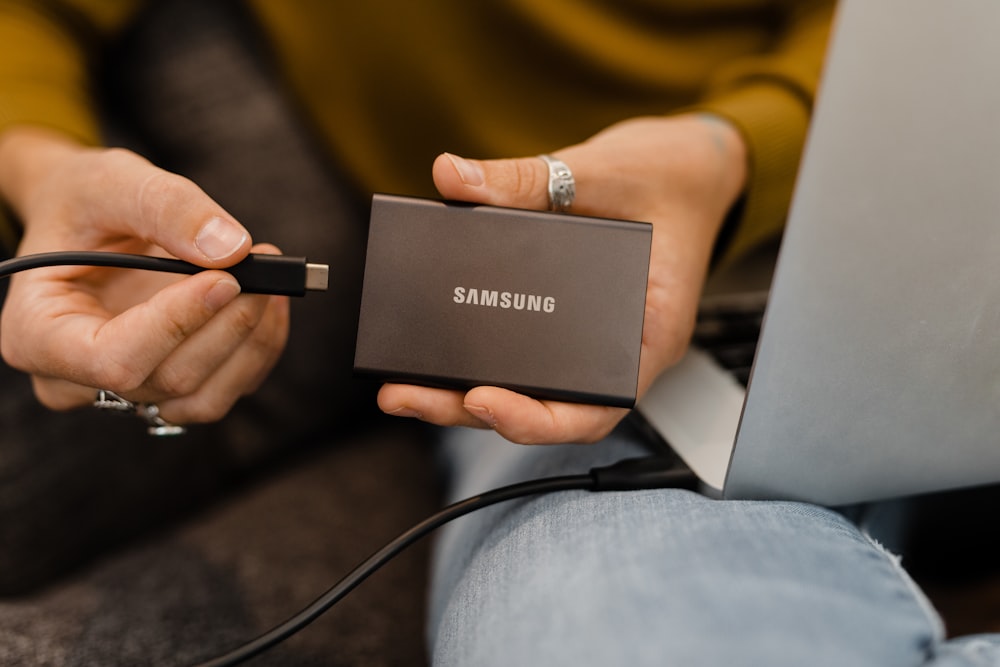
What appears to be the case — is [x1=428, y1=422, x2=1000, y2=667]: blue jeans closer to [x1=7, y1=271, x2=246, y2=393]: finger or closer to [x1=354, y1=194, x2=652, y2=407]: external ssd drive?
[x1=354, y1=194, x2=652, y2=407]: external ssd drive

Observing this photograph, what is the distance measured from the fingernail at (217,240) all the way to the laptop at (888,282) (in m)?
0.29

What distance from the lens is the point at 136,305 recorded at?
1.54 ft

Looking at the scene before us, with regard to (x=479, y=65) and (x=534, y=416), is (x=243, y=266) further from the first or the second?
(x=479, y=65)

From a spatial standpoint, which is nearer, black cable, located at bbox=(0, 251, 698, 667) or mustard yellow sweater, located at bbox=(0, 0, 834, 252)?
black cable, located at bbox=(0, 251, 698, 667)

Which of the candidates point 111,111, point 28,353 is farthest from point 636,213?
point 111,111

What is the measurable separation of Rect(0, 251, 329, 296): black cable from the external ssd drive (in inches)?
1.6

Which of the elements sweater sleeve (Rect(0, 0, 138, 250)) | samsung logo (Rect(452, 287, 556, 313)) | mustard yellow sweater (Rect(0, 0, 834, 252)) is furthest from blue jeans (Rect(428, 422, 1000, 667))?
sweater sleeve (Rect(0, 0, 138, 250))

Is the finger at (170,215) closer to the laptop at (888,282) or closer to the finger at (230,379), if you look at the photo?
the finger at (230,379)

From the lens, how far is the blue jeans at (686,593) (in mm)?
325

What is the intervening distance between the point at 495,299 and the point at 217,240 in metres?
0.16

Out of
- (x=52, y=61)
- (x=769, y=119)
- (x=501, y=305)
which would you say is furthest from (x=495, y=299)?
(x=52, y=61)

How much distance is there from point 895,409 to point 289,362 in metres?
0.57

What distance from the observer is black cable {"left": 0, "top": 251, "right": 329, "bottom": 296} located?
16.1 inches

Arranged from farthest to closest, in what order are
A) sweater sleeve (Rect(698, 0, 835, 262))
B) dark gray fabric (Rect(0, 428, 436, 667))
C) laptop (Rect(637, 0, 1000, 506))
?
sweater sleeve (Rect(698, 0, 835, 262))
dark gray fabric (Rect(0, 428, 436, 667))
laptop (Rect(637, 0, 1000, 506))
